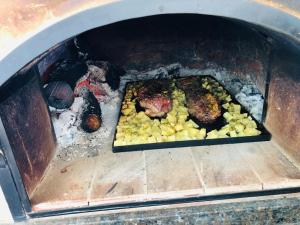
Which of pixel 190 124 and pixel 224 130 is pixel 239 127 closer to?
pixel 224 130

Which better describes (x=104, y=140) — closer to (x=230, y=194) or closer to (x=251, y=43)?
(x=230, y=194)

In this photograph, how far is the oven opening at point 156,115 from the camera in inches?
47.6

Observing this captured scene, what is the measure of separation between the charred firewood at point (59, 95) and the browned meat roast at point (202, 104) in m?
0.72

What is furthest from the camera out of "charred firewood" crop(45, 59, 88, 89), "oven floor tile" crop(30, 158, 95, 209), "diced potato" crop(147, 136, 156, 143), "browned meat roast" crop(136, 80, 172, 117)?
"charred firewood" crop(45, 59, 88, 89)

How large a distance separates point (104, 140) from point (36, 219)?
560 mm

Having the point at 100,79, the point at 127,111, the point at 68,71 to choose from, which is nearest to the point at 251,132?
the point at 127,111

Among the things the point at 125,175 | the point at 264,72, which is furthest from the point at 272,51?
Result: the point at 125,175

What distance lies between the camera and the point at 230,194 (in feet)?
3.91

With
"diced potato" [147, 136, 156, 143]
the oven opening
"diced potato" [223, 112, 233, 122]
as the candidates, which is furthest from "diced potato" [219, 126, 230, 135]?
"diced potato" [147, 136, 156, 143]

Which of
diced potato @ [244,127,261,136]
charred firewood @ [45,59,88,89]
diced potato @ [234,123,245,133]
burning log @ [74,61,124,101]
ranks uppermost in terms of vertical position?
charred firewood @ [45,59,88,89]

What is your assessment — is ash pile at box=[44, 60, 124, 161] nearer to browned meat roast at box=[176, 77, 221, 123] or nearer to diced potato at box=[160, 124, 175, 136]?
diced potato at box=[160, 124, 175, 136]

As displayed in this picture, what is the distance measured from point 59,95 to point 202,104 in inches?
33.3

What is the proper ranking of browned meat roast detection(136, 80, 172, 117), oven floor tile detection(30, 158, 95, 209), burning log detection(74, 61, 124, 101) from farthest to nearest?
burning log detection(74, 61, 124, 101) < browned meat roast detection(136, 80, 172, 117) < oven floor tile detection(30, 158, 95, 209)

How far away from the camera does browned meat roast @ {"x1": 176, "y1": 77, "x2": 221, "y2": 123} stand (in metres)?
1.62
